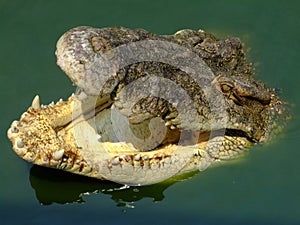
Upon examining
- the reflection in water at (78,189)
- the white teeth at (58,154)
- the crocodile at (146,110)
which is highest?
the crocodile at (146,110)

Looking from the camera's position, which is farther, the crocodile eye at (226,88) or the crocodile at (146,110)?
the crocodile eye at (226,88)

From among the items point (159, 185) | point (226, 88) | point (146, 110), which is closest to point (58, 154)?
point (146, 110)

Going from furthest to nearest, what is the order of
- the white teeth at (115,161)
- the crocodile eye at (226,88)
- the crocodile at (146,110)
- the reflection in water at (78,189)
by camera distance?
1. the reflection in water at (78,189)
2. the crocodile eye at (226,88)
3. the white teeth at (115,161)
4. the crocodile at (146,110)

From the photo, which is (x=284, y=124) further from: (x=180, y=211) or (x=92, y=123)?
(x=92, y=123)

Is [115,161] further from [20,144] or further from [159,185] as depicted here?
[20,144]

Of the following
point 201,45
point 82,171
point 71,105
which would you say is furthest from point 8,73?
point 201,45

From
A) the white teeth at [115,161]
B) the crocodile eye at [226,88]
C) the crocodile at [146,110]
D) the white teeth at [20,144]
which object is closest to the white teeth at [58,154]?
the crocodile at [146,110]

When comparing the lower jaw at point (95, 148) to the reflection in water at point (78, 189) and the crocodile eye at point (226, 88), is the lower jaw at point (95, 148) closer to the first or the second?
the reflection in water at point (78, 189)
